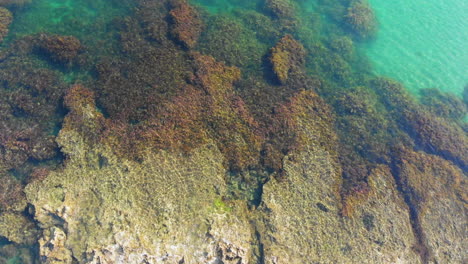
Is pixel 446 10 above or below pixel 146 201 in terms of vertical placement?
above

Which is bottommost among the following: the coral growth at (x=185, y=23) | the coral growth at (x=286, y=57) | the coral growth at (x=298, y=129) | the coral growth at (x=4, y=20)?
the coral growth at (x=4, y=20)

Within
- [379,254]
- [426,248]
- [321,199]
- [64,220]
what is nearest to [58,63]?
[64,220]

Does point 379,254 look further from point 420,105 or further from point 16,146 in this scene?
point 16,146

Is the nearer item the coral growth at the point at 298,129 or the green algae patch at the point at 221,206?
the green algae patch at the point at 221,206

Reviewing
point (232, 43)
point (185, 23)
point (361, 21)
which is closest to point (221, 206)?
point (232, 43)

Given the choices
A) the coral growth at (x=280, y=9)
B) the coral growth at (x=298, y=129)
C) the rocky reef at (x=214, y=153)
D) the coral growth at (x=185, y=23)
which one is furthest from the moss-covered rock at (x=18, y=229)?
the coral growth at (x=280, y=9)

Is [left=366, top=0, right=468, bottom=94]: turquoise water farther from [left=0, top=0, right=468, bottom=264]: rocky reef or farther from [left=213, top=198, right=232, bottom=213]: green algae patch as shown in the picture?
[left=213, top=198, right=232, bottom=213]: green algae patch

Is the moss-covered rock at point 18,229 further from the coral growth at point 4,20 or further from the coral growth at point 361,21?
the coral growth at point 361,21

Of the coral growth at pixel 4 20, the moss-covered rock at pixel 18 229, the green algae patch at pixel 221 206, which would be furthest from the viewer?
the coral growth at pixel 4 20

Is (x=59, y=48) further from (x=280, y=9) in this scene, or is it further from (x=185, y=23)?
(x=280, y=9)
